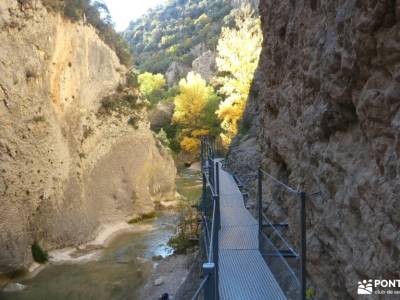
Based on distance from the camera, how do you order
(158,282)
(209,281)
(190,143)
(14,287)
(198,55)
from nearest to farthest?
1. (209,281)
2. (14,287)
3. (158,282)
4. (190,143)
5. (198,55)

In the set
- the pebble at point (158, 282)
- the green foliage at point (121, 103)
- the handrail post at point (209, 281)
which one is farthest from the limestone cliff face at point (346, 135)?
the green foliage at point (121, 103)

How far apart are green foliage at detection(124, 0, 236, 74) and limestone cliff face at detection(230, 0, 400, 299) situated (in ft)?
246

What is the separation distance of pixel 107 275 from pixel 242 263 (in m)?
11.9

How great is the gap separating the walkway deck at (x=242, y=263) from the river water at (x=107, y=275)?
25.9 feet

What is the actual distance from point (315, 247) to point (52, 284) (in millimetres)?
14021

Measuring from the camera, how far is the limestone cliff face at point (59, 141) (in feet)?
56.3

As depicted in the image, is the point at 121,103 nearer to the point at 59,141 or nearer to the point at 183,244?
the point at 59,141

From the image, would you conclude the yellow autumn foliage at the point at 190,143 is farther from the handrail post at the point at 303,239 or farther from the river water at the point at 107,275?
the handrail post at the point at 303,239

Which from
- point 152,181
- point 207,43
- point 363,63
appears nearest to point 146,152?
point 152,181

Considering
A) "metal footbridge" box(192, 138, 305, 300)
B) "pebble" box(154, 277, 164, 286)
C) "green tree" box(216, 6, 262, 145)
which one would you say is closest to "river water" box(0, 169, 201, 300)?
"pebble" box(154, 277, 164, 286)

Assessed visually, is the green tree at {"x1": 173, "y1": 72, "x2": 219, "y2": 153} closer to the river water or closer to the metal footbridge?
the river water

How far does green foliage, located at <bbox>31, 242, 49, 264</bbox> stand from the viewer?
18328mm

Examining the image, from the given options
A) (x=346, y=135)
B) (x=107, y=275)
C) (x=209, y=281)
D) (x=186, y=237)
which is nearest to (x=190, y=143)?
(x=186, y=237)

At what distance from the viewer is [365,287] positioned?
351 cm
